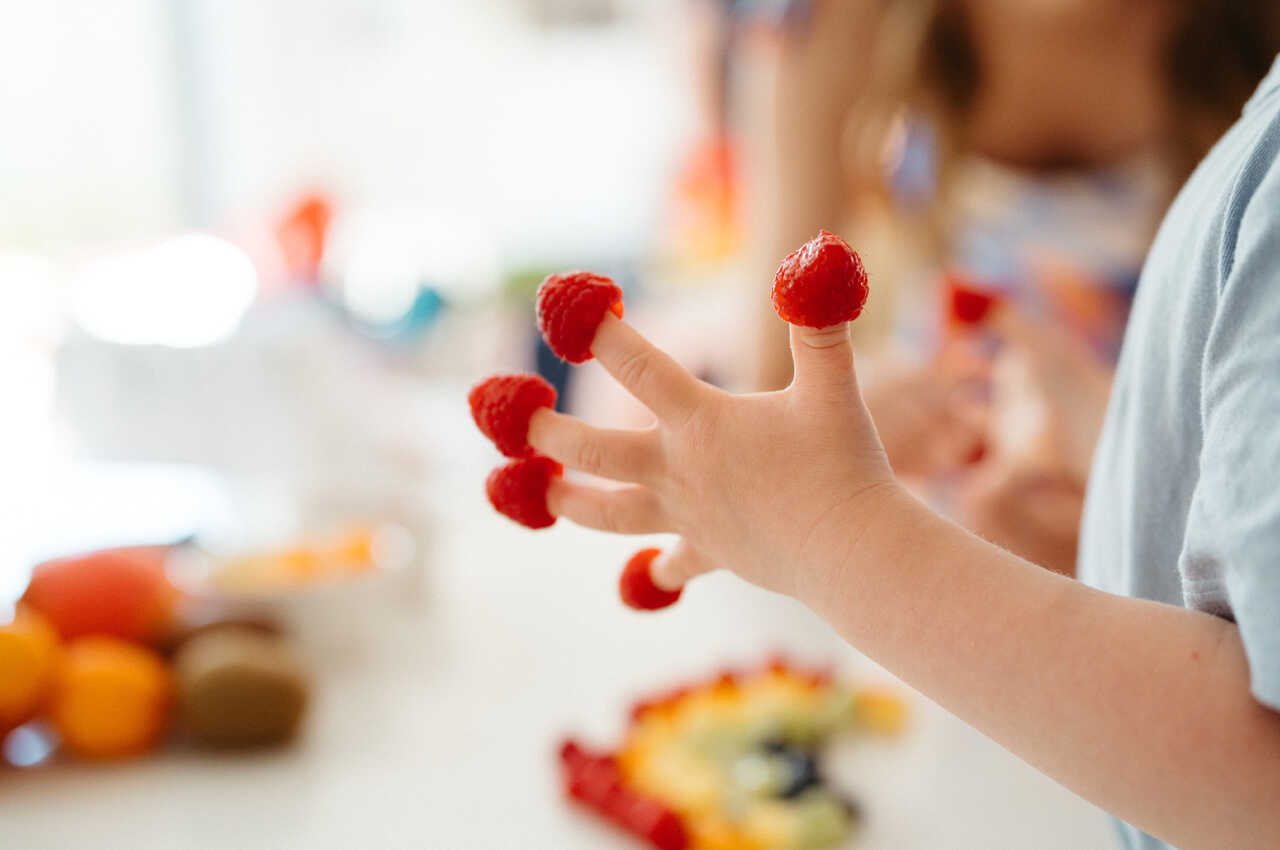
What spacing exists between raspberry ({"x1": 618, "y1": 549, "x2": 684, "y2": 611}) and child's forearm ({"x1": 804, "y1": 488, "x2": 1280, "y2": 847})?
0.19ft

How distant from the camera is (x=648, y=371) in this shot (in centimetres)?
26

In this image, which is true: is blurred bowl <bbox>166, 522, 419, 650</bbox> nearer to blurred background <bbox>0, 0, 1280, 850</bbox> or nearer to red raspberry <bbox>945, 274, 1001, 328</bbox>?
blurred background <bbox>0, 0, 1280, 850</bbox>

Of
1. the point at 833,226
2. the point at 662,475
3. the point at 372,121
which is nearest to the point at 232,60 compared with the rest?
the point at 372,121

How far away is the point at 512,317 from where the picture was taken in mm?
1692

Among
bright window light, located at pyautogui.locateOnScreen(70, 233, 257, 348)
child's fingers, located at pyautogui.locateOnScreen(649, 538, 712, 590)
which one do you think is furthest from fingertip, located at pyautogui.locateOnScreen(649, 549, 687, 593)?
bright window light, located at pyautogui.locateOnScreen(70, 233, 257, 348)

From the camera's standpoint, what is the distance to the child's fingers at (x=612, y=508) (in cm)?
28

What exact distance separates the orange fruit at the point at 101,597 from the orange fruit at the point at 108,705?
2cm

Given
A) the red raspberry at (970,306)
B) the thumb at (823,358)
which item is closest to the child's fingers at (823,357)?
the thumb at (823,358)

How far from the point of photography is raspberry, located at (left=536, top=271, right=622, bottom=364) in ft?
0.86

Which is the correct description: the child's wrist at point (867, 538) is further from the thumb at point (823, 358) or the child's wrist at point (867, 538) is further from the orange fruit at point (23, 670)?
the orange fruit at point (23, 670)

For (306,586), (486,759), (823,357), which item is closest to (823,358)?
(823,357)

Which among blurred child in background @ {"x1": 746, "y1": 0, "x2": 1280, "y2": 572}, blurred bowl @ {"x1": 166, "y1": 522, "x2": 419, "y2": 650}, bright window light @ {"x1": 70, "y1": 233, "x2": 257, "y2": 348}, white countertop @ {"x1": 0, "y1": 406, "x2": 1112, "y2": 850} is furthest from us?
bright window light @ {"x1": 70, "y1": 233, "x2": 257, "y2": 348}

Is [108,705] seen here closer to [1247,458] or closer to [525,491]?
[525,491]

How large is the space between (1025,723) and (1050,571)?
34 mm
